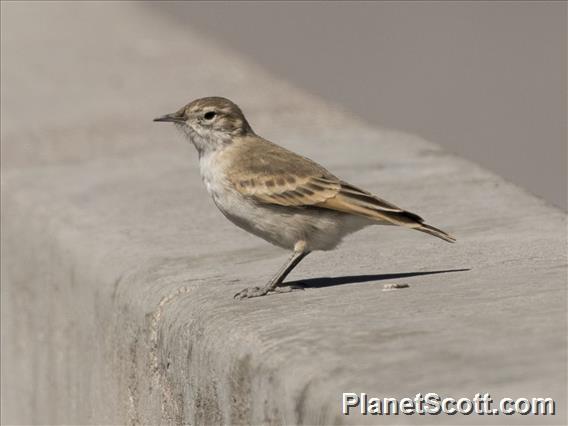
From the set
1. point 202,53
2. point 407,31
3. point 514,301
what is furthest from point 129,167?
point 407,31

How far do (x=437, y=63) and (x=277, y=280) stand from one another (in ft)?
43.6

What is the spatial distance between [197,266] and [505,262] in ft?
4.76

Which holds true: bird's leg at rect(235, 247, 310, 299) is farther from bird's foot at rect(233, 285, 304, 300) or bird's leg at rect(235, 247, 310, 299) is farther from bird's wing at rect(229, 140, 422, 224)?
bird's wing at rect(229, 140, 422, 224)

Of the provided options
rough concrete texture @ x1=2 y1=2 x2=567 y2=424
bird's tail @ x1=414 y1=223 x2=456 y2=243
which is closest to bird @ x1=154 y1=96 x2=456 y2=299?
bird's tail @ x1=414 y1=223 x2=456 y2=243

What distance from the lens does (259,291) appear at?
693 cm

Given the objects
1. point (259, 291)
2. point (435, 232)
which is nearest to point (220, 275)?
point (259, 291)

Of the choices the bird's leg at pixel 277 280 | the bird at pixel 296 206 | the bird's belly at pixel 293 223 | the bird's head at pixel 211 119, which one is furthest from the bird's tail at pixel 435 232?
the bird's head at pixel 211 119

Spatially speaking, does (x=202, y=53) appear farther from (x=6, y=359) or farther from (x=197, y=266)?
(x=197, y=266)

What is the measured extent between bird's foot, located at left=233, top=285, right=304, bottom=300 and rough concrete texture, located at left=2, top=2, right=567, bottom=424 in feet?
0.25

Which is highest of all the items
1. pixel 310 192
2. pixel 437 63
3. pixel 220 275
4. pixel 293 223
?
pixel 437 63

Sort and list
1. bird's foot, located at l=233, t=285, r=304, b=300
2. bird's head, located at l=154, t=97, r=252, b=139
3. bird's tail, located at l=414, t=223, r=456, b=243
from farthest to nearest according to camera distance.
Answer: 1. bird's head, located at l=154, t=97, r=252, b=139
2. bird's tail, located at l=414, t=223, r=456, b=243
3. bird's foot, located at l=233, t=285, r=304, b=300

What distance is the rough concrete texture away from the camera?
5.54 meters

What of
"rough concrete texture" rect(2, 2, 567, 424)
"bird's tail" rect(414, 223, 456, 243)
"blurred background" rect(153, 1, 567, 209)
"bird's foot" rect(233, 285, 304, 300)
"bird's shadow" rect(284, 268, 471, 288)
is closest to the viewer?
"rough concrete texture" rect(2, 2, 567, 424)

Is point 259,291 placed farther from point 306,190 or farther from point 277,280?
point 306,190
